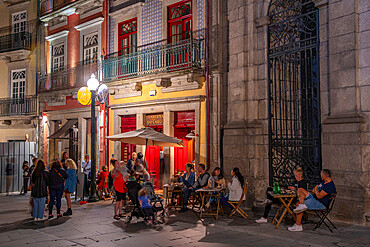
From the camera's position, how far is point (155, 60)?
14.6 metres

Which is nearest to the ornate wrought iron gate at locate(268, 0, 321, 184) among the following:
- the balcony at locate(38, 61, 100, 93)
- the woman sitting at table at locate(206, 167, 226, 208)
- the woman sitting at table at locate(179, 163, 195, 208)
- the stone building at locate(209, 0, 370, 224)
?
the stone building at locate(209, 0, 370, 224)

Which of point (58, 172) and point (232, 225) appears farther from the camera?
point (58, 172)

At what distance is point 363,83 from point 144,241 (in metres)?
5.51

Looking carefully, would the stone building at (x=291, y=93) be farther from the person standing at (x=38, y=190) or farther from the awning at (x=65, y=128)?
the awning at (x=65, y=128)

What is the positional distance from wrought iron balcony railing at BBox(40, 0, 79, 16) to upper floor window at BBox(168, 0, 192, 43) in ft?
23.0

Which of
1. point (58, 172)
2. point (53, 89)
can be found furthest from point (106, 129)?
point (58, 172)

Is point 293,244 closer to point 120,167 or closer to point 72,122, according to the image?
point 120,167

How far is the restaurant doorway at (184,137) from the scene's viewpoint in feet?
45.7

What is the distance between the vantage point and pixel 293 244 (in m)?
6.96

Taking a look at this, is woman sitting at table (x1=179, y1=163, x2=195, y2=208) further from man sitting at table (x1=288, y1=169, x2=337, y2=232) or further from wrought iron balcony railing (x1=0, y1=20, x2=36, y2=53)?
wrought iron balcony railing (x1=0, y1=20, x2=36, y2=53)

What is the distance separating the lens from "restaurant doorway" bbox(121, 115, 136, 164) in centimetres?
1630

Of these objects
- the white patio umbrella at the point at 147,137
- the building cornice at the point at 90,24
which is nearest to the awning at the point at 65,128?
the building cornice at the point at 90,24

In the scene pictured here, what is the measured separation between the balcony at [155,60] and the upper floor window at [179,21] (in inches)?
17.8

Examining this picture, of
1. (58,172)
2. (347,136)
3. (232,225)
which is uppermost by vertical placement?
(347,136)
